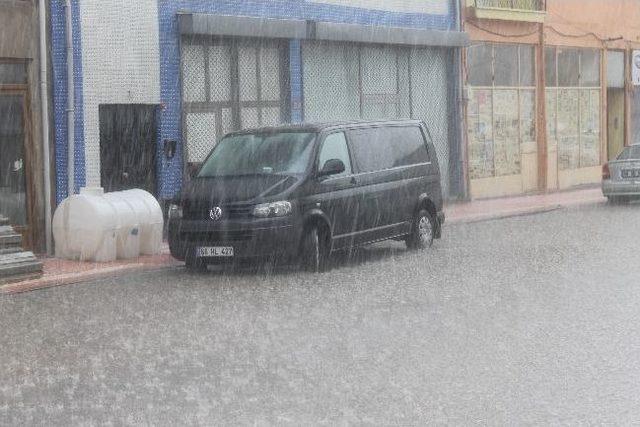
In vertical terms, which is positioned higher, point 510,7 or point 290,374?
point 510,7

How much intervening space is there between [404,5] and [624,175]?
597 cm

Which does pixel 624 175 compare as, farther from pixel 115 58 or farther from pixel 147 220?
pixel 147 220

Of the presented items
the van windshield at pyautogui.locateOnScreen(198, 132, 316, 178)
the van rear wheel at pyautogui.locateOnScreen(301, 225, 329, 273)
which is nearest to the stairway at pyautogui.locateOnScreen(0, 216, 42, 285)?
the van windshield at pyautogui.locateOnScreen(198, 132, 316, 178)

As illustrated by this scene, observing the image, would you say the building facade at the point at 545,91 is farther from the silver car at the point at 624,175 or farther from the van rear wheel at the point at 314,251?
the van rear wheel at the point at 314,251

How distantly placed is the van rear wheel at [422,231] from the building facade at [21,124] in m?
5.46

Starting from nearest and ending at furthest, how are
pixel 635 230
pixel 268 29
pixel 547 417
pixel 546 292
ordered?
pixel 547 417 < pixel 546 292 < pixel 635 230 < pixel 268 29

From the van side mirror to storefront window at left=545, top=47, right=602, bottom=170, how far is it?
700 inches

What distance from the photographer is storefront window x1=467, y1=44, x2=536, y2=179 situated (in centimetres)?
2846

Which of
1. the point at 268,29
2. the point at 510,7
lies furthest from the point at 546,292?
the point at 510,7

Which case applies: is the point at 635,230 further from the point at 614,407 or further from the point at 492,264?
the point at 614,407

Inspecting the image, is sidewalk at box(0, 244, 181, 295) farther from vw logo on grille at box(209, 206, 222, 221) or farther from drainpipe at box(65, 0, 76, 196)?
drainpipe at box(65, 0, 76, 196)

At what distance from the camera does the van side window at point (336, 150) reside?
48.8ft

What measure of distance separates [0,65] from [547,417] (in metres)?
12.5

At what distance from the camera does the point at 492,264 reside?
14.7 meters
